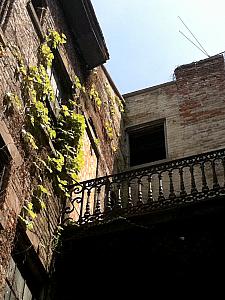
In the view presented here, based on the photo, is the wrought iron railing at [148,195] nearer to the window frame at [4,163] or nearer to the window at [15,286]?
the window at [15,286]

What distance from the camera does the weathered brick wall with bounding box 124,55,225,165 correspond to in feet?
44.7

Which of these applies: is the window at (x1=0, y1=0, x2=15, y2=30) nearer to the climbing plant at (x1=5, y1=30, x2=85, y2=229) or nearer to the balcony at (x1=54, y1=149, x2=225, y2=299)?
the climbing plant at (x1=5, y1=30, x2=85, y2=229)

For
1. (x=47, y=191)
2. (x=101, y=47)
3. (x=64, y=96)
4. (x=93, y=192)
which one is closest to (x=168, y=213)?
(x=47, y=191)

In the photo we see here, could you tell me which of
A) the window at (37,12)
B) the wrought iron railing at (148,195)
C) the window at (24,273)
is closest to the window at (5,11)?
the window at (37,12)

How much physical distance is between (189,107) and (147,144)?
148cm

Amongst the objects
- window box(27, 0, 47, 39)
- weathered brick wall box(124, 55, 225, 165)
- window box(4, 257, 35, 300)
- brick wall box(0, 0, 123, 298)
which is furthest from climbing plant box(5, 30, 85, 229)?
weathered brick wall box(124, 55, 225, 165)

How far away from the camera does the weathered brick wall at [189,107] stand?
44.7 ft

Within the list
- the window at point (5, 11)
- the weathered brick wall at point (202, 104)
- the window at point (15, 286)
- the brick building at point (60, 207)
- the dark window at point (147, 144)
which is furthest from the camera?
the dark window at point (147, 144)

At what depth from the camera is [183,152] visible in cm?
1359

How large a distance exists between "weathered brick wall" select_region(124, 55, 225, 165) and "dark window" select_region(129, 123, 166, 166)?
0.27m

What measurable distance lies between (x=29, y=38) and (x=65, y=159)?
220cm

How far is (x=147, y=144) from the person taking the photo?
14664 millimetres

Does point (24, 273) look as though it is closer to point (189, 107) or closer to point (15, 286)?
point (15, 286)

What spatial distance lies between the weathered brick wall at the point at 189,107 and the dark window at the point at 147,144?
0.27 metres
